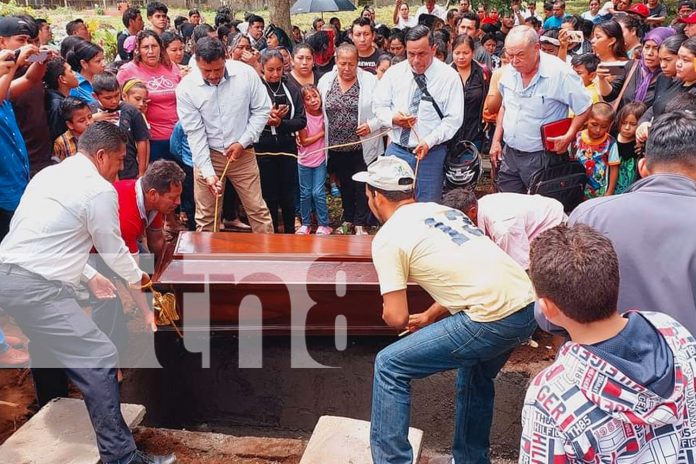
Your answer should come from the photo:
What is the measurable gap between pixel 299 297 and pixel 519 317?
136 cm

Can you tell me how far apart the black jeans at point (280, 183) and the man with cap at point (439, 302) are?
2.56 meters

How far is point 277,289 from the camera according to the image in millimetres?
3426

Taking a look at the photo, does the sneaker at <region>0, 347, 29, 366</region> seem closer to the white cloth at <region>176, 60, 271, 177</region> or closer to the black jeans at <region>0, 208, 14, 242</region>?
the black jeans at <region>0, 208, 14, 242</region>

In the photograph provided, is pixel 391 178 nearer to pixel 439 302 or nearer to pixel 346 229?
pixel 439 302

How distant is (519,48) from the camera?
4008 millimetres

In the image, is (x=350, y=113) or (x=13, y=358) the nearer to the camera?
(x=13, y=358)

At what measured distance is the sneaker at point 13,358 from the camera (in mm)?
3611

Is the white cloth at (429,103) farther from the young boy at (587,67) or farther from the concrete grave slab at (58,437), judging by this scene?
the concrete grave slab at (58,437)

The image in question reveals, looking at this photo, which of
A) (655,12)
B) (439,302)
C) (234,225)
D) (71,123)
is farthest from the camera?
(655,12)

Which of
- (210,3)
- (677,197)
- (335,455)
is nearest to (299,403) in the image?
(335,455)

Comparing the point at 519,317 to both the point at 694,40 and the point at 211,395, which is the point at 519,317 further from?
the point at 694,40

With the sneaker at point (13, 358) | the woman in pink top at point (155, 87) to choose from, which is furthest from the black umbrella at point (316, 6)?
the sneaker at point (13, 358)

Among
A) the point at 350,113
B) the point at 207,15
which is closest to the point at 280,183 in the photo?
the point at 350,113

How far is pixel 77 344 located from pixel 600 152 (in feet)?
11.3
